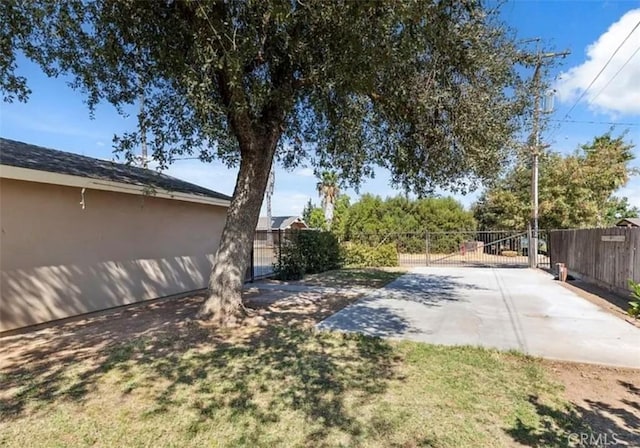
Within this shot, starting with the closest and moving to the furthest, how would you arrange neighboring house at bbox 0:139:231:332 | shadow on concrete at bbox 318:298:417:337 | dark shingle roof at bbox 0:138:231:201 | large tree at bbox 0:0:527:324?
large tree at bbox 0:0:527:324 → shadow on concrete at bbox 318:298:417:337 → neighboring house at bbox 0:139:231:332 → dark shingle roof at bbox 0:138:231:201

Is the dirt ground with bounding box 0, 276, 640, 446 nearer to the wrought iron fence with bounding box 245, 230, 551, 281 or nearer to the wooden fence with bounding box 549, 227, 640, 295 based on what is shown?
the wooden fence with bounding box 549, 227, 640, 295

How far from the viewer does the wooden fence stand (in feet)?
28.2

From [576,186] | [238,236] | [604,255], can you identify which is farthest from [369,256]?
[238,236]

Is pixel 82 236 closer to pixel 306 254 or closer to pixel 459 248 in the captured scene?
pixel 306 254

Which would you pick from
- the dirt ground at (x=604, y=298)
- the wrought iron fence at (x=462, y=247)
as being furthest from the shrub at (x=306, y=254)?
the dirt ground at (x=604, y=298)

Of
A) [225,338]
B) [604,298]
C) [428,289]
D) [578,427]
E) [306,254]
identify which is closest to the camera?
[578,427]

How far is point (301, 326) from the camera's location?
6633mm

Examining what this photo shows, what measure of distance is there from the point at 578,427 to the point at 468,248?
2191 centimetres

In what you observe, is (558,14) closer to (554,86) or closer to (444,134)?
(554,86)

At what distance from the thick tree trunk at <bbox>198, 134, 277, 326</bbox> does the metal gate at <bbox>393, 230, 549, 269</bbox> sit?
13991 mm

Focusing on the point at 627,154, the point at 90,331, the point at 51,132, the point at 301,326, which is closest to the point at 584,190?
the point at 627,154

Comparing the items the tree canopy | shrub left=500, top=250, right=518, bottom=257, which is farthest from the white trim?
shrub left=500, top=250, right=518, bottom=257

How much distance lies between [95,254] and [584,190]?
811 inches

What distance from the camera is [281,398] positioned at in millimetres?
3750
